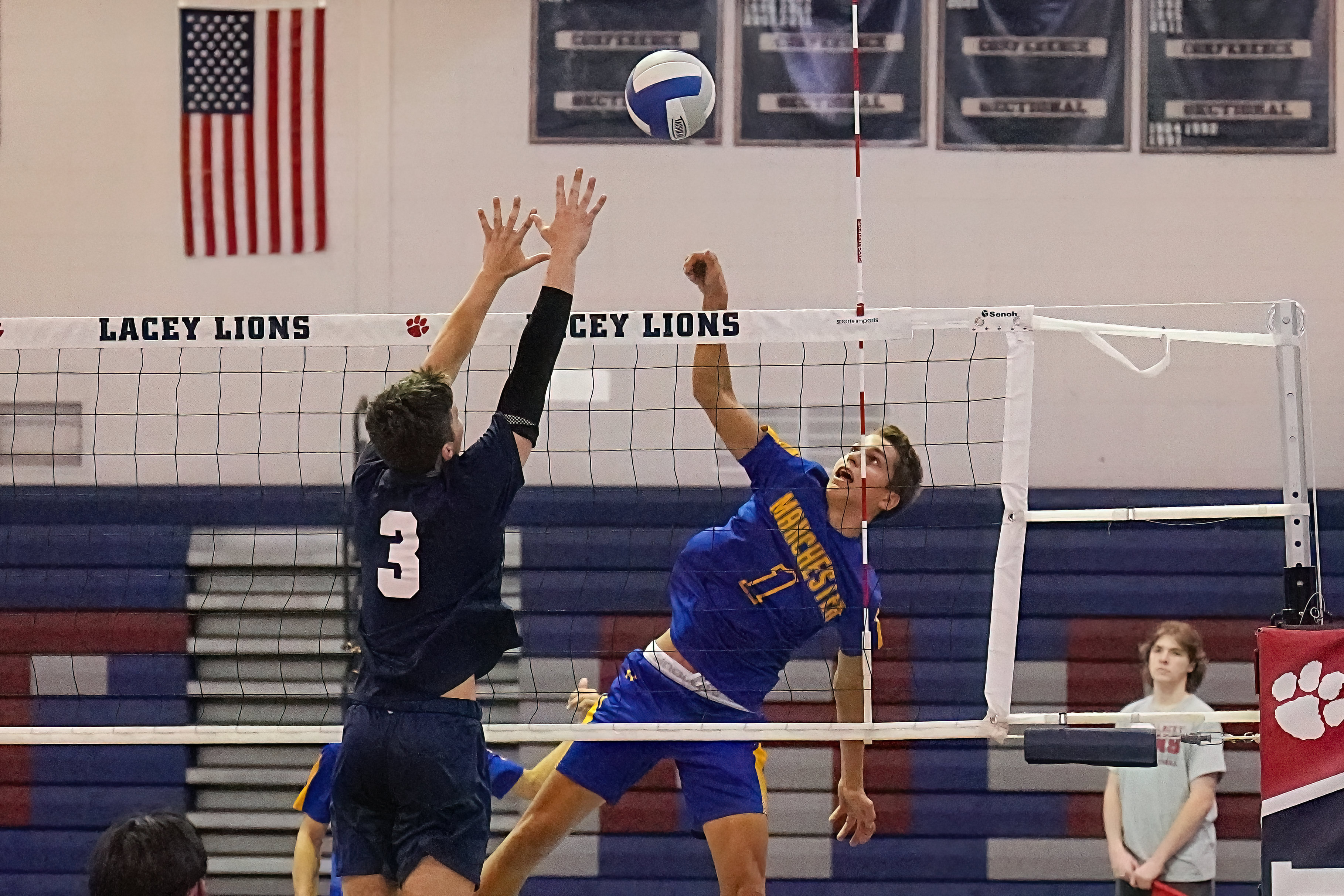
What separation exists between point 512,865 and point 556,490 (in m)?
3.43

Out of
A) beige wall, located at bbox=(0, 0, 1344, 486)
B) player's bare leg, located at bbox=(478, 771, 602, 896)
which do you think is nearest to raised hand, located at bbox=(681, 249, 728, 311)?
player's bare leg, located at bbox=(478, 771, 602, 896)

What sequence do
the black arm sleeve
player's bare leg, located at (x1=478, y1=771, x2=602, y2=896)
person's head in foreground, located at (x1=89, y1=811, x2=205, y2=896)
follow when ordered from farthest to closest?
player's bare leg, located at (x1=478, y1=771, x2=602, y2=896) → the black arm sleeve → person's head in foreground, located at (x1=89, y1=811, x2=205, y2=896)

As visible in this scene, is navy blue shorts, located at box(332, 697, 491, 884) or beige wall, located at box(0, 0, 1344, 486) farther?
beige wall, located at box(0, 0, 1344, 486)

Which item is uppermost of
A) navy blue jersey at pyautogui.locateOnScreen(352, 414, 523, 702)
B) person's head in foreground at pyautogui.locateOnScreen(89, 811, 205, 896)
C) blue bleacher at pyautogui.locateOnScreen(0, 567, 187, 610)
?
navy blue jersey at pyautogui.locateOnScreen(352, 414, 523, 702)

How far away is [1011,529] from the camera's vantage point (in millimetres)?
4797

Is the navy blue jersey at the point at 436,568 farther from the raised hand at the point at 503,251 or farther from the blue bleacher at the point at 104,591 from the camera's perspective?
the blue bleacher at the point at 104,591

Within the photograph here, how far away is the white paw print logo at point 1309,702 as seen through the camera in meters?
4.50

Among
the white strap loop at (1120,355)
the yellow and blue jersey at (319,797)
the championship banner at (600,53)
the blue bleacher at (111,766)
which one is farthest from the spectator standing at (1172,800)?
the blue bleacher at (111,766)

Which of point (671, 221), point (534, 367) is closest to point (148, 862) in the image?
point (534, 367)

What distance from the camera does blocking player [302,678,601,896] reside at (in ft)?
16.9

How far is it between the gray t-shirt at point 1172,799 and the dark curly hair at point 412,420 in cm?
396

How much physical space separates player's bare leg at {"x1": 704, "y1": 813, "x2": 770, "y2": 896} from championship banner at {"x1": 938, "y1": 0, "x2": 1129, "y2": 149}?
15.6ft

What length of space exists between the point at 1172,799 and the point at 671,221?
13.1 ft

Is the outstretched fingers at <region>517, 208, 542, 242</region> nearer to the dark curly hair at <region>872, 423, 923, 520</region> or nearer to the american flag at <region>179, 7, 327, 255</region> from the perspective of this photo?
the dark curly hair at <region>872, 423, 923, 520</region>
